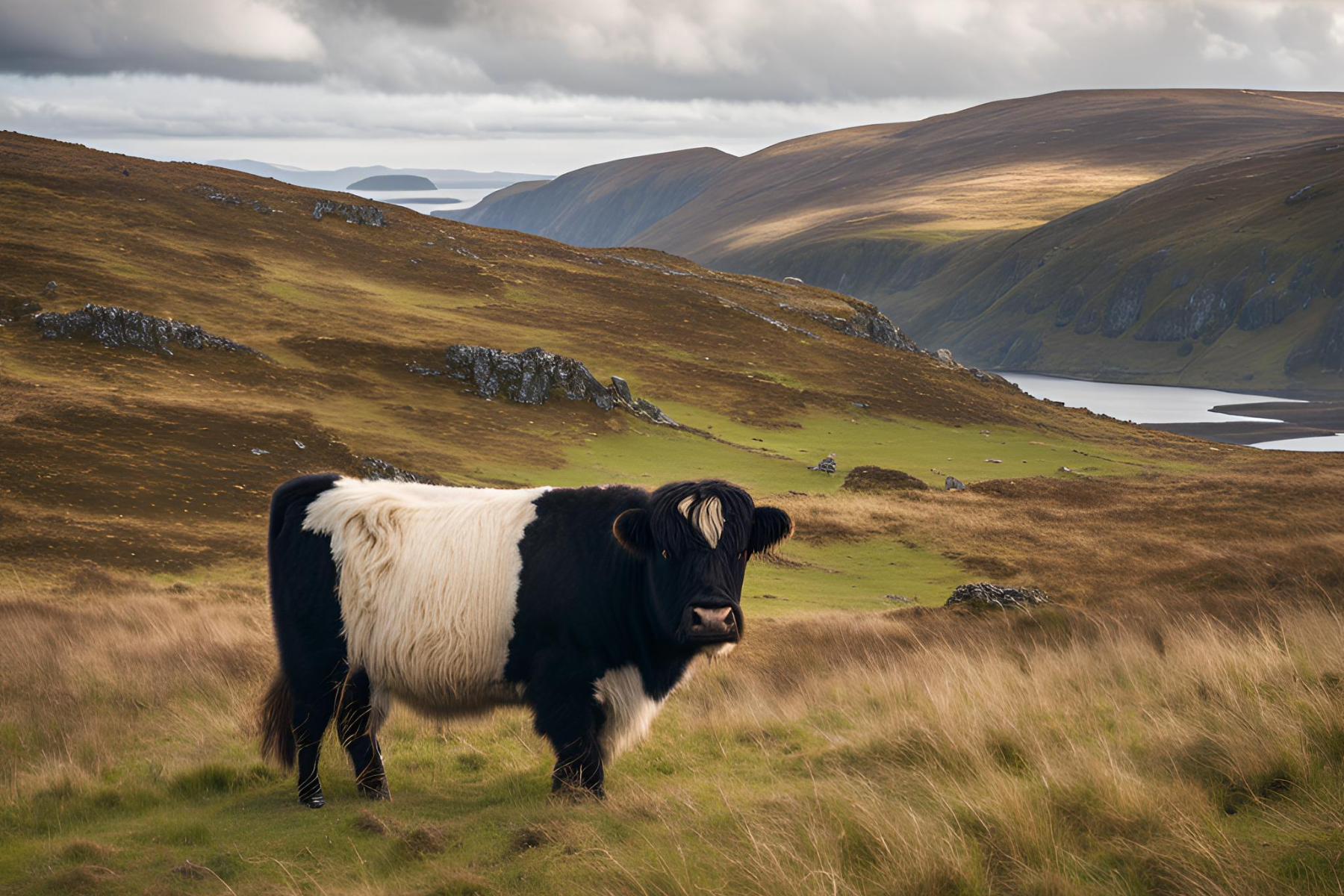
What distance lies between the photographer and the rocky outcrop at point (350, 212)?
83125mm

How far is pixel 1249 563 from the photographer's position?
63.4ft

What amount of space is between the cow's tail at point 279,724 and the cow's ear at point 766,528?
150 inches

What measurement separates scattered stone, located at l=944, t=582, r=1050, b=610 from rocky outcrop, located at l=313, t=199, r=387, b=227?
246 ft

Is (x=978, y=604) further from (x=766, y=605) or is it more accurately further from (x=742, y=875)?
(x=742, y=875)

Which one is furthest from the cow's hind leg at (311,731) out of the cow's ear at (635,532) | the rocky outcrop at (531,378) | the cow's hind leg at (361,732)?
the rocky outcrop at (531,378)

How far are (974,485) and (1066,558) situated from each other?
14600 mm

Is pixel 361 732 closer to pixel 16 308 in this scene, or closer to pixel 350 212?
pixel 16 308

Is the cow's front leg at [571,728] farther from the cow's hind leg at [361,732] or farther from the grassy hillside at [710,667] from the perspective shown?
the cow's hind leg at [361,732]

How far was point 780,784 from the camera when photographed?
23.8 feet

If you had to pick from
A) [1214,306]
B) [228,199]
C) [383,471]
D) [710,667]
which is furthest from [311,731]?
[1214,306]

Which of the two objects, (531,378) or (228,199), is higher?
(228,199)

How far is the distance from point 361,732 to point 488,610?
1.39 metres

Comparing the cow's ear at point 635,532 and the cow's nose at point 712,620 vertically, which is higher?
the cow's ear at point 635,532

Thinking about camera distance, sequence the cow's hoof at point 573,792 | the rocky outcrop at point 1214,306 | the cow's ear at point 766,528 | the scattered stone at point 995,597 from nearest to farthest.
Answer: the cow's hoof at point 573,792, the cow's ear at point 766,528, the scattered stone at point 995,597, the rocky outcrop at point 1214,306
